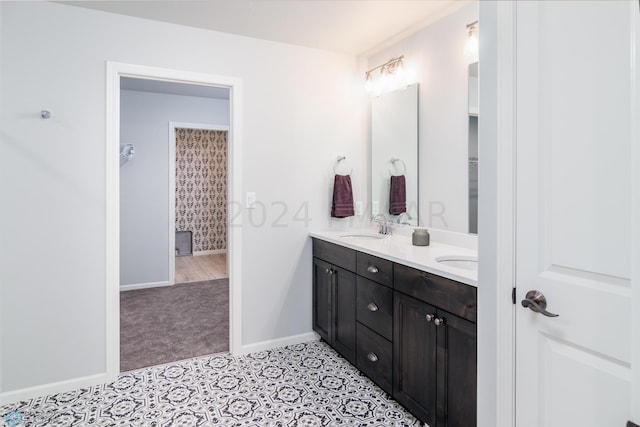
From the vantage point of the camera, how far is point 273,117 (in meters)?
3.04

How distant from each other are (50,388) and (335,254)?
1.99m

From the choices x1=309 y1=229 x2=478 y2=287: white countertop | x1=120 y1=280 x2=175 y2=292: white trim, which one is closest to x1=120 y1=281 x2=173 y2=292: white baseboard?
x1=120 y1=280 x2=175 y2=292: white trim

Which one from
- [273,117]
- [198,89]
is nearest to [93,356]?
[273,117]

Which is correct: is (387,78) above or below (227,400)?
above

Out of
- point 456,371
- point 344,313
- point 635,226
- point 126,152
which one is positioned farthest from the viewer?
point 126,152

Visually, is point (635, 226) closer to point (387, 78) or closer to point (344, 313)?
point (344, 313)

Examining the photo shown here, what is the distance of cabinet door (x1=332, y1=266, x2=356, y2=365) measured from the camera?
103 inches

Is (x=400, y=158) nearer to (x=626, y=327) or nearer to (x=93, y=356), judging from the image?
(x=626, y=327)

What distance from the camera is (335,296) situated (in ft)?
9.38

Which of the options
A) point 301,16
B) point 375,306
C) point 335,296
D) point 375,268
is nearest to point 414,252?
point 375,268

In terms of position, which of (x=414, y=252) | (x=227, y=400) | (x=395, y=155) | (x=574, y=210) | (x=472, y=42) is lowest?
(x=227, y=400)

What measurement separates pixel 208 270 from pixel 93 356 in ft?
11.0

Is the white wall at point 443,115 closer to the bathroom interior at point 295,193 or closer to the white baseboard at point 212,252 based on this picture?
the bathroom interior at point 295,193

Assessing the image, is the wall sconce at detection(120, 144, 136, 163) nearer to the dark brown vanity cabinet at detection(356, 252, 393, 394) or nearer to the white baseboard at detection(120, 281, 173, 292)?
the white baseboard at detection(120, 281, 173, 292)
